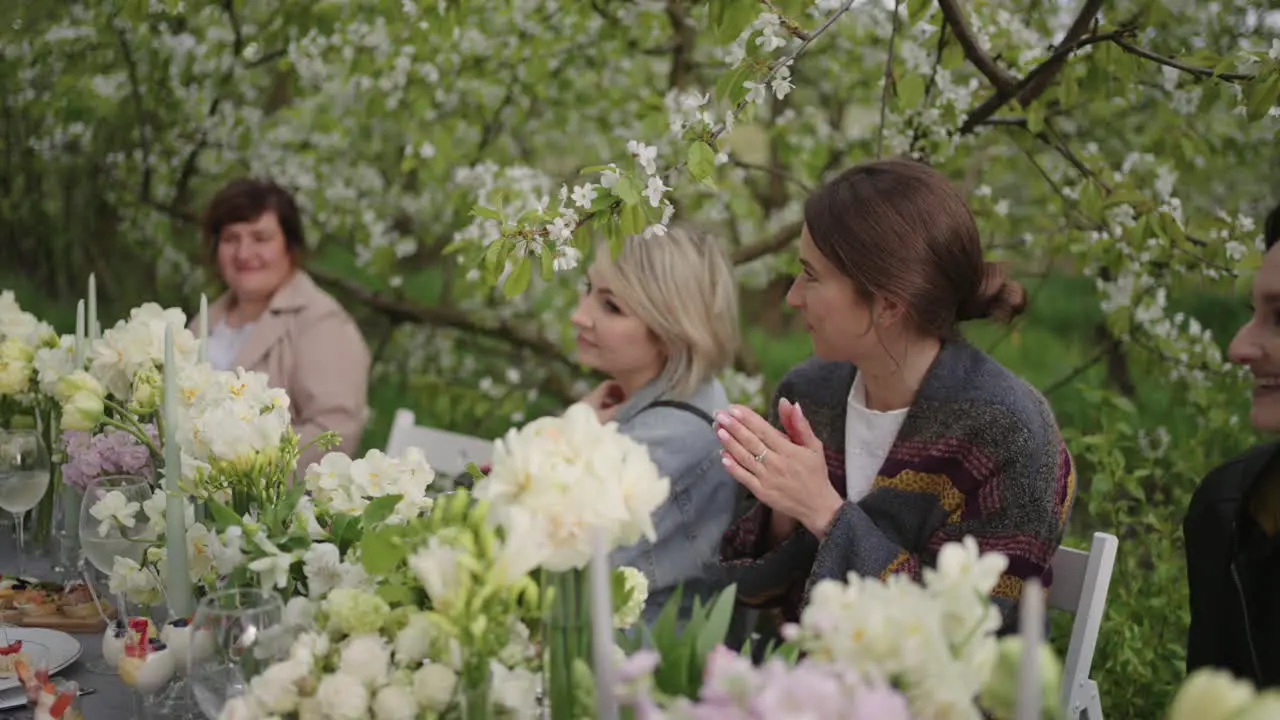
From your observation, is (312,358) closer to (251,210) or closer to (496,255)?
(251,210)

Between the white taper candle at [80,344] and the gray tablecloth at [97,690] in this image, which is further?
the white taper candle at [80,344]

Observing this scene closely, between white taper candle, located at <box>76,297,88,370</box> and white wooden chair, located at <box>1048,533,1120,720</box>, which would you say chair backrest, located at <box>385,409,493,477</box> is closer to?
white taper candle, located at <box>76,297,88,370</box>

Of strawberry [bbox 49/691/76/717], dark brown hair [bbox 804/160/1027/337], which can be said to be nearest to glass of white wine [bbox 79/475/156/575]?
strawberry [bbox 49/691/76/717]

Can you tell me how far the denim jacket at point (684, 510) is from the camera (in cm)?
225

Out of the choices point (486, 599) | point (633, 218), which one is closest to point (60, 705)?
point (486, 599)

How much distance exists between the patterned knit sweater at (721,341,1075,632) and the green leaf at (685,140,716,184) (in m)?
0.52

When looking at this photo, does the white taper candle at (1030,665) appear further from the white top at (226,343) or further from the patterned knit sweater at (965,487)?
the white top at (226,343)

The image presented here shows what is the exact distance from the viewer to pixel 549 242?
6.12 ft

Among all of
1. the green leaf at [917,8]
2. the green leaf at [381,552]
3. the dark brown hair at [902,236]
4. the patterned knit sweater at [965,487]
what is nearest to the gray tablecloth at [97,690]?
the green leaf at [381,552]

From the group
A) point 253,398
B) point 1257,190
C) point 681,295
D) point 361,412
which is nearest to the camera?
point 253,398

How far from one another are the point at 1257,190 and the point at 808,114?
7.67 ft

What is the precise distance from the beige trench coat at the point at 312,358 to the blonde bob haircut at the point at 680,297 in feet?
3.88

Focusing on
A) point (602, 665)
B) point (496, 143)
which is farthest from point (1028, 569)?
point (496, 143)

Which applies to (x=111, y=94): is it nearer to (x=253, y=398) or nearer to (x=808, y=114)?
(x=808, y=114)
